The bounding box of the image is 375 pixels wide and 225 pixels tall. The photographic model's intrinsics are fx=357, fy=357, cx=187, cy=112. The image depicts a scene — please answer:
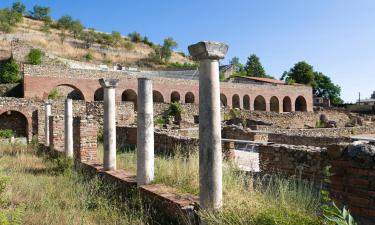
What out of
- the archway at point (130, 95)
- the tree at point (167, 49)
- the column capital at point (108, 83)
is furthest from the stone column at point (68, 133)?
the tree at point (167, 49)

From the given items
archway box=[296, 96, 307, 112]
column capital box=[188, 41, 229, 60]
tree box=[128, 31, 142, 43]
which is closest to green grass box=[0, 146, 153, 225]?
column capital box=[188, 41, 229, 60]

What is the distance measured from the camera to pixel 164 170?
6453mm

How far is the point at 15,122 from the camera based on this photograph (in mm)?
20859

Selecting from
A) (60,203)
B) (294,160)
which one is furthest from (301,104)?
(60,203)

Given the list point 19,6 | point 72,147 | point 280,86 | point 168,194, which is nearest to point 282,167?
point 168,194

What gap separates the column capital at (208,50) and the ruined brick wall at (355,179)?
5.80 feet

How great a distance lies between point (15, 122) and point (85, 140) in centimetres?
1355

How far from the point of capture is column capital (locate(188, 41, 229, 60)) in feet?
13.8

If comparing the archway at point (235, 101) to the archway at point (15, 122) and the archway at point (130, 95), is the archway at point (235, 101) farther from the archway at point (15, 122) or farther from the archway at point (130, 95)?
the archway at point (15, 122)

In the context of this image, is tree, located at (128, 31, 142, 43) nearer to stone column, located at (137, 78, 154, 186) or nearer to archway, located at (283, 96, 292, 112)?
archway, located at (283, 96, 292, 112)

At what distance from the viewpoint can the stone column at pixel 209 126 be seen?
4.17 m

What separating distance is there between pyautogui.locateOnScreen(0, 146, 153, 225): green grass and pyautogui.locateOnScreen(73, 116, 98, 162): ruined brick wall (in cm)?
125

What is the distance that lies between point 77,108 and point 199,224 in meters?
19.0

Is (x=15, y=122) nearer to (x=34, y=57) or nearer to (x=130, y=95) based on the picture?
(x=34, y=57)
